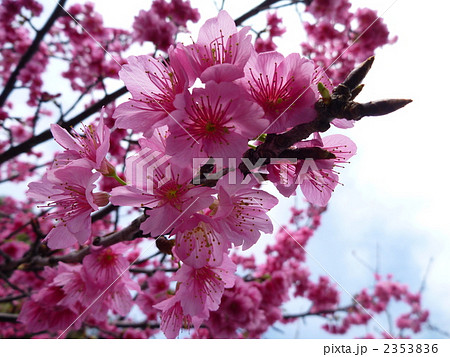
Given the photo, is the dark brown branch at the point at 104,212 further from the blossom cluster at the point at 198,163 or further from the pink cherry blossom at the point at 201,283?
the pink cherry blossom at the point at 201,283

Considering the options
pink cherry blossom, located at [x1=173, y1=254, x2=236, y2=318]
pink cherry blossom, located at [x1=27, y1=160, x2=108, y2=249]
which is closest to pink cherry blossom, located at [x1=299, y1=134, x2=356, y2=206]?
pink cherry blossom, located at [x1=173, y1=254, x2=236, y2=318]

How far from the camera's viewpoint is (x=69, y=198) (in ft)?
3.63

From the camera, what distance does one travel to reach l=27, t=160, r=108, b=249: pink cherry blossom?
3.22 feet

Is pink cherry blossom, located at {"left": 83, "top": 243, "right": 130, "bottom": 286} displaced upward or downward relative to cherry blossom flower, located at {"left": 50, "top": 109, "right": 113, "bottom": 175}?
downward

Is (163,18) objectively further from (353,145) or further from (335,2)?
(353,145)

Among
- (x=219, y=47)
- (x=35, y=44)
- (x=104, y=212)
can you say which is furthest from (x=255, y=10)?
(x=35, y=44)

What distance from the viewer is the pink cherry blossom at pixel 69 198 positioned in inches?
38.7

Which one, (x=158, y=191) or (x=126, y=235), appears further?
(x=126, y=235)

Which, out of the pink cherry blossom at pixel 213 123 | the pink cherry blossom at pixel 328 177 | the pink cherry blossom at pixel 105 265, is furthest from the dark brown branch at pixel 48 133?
the pink cherry blossom at pixel 328 177

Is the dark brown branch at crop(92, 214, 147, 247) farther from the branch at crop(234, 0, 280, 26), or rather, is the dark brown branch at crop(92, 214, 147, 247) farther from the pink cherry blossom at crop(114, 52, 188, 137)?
the branch at crop(234, 0, 280, 26)

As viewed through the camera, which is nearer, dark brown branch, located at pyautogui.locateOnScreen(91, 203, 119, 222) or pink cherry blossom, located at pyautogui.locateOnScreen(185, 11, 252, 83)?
pink cherry blossom, located at pyautogui.locateOnScreen(185, 11, 252, 83)

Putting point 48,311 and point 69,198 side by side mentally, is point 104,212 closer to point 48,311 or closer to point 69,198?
point 48,311

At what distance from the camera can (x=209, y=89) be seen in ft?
2.81
